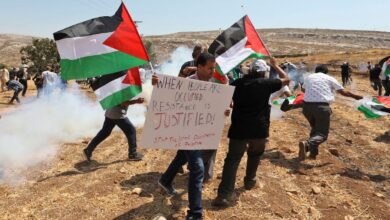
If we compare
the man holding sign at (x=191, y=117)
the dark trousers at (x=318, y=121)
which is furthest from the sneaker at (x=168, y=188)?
the dark trousers at (x=318, y=121)

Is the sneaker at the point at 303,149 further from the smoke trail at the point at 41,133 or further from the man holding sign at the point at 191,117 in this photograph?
the smoke trail at the point at 41,133

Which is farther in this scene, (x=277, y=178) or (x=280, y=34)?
(x=280, y=34)

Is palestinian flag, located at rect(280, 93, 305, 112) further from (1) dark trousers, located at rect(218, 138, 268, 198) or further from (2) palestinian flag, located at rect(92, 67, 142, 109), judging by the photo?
(1) dark trousers, located at rect(218, 138, 268, 198)

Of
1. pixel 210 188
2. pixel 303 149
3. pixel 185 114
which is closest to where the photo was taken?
pixel 185 114

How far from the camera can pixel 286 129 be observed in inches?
417

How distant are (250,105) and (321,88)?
8.65 ft

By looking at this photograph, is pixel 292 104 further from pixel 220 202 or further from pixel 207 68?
pixel 207 68

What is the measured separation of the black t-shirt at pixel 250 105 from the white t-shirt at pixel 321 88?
2.37 m

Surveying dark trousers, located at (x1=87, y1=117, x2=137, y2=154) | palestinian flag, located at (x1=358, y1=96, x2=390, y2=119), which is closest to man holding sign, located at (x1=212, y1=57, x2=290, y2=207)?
dark trousers, located at (x1=87, y1=117, x2=137, y2=154)

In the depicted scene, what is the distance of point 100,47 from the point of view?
18.9 feet

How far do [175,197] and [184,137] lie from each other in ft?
3.96

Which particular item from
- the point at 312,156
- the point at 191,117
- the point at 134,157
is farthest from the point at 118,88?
the point at 312,156

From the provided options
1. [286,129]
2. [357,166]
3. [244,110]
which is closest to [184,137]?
[244,110]

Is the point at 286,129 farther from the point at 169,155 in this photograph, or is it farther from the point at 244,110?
the point at 244,110
